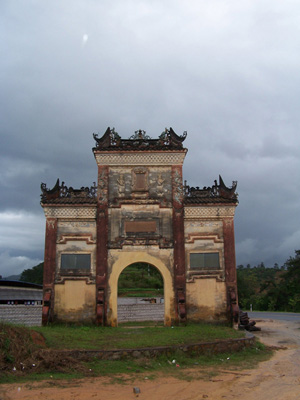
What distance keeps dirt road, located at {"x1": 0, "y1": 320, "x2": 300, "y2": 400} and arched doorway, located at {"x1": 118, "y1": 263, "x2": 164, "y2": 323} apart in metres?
12.4

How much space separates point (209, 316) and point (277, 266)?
9149 cm

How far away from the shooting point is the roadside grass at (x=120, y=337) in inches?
494

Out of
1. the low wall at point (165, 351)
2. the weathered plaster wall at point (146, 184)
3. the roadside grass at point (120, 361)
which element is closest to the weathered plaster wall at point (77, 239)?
the weathered plaster wall at point (146, 184)

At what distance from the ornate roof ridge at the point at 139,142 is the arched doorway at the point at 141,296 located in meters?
10.6

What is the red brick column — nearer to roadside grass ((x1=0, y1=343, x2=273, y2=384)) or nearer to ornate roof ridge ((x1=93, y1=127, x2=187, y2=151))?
ornate roof ridge ((x1=93, y1=127, x2=187, y2=151))

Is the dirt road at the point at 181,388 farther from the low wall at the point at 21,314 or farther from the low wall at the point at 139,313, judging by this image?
the low wall at the point at 139,313

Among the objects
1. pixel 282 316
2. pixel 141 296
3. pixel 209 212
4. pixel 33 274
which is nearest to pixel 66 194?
pixel 209 212

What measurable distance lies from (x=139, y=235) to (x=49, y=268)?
4849mm

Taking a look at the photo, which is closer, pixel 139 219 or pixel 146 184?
pixel 139 219

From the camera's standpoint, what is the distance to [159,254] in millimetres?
18922

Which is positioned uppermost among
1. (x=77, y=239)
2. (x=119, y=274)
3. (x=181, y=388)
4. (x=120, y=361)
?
(x=77, y=239)

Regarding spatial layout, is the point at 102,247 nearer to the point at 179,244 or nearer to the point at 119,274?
the point at 119,274

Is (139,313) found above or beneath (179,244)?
beneath

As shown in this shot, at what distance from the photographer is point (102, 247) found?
741 inches
